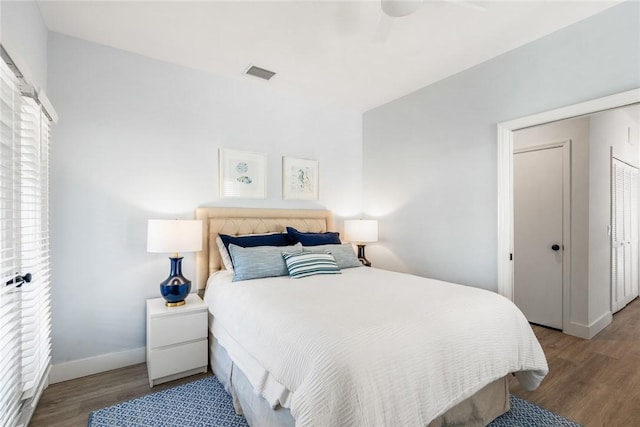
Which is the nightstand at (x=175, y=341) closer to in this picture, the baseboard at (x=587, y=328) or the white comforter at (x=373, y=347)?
the white comforter at (x=373, y=347)

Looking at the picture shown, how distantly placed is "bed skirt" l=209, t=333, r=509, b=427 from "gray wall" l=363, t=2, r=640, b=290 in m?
1.11

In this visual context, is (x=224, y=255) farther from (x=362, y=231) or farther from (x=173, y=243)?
(x=362, y=231)

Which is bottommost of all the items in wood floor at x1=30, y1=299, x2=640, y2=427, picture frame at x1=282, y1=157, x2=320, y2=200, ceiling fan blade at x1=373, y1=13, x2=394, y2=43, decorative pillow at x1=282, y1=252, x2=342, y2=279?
wood floor at x1=30, y1=299, x2=640, y2=427

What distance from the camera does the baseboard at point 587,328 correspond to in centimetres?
320

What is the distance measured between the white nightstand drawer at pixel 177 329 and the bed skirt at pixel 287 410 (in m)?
0.38

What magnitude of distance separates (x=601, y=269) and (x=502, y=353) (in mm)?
2790

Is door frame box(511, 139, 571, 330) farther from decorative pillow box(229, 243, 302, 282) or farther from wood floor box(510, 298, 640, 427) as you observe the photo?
decorative pillow box(229, 243, 302, 282)

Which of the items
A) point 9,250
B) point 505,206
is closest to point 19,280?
point 9,250

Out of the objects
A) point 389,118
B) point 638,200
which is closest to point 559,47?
point 389,118

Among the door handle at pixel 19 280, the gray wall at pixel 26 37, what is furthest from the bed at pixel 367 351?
the gray wall at pixel 26 37

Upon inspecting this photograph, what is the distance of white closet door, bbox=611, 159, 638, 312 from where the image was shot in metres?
3.71

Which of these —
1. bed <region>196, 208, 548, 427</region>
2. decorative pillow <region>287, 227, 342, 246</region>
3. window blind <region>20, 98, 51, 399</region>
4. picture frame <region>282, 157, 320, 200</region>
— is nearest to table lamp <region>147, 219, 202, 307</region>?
bed <region>196, 208, 548, 427</region>

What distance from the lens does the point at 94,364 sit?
2496 millimetres

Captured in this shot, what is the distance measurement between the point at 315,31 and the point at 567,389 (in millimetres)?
3235
